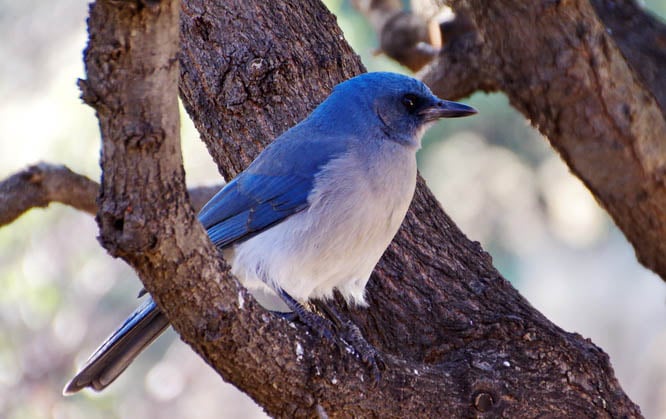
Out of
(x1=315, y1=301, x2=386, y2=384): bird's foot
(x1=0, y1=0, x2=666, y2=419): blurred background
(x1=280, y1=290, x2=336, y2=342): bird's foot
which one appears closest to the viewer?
(x1=315, y1=301, x2=386, y2=384): bird's foot

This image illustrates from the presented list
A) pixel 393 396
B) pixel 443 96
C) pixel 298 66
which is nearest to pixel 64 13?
pixel 443 96

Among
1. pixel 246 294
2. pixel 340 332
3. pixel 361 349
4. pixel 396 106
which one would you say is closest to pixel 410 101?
pixel 396 106

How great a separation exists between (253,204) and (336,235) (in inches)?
19.7

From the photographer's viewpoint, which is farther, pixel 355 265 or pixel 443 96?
pixel 443 96

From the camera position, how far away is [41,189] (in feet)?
17.6

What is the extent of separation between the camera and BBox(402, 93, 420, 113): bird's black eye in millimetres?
4309

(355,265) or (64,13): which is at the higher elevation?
(64,13)

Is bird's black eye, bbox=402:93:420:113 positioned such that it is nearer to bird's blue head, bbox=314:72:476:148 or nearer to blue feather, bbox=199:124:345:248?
bird's blue head, bbox=314:72:476:148

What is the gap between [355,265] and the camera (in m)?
3.87

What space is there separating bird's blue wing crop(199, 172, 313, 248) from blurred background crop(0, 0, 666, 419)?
282 cm

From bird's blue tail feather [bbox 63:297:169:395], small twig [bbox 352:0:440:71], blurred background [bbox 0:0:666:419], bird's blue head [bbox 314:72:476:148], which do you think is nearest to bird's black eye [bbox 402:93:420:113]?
bird's blue head [bbox 314:72:476:148]

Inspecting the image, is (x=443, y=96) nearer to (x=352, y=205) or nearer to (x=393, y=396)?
(x=352, y=205)

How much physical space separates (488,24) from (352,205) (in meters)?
0.94

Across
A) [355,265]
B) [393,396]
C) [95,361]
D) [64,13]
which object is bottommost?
[393,396]
